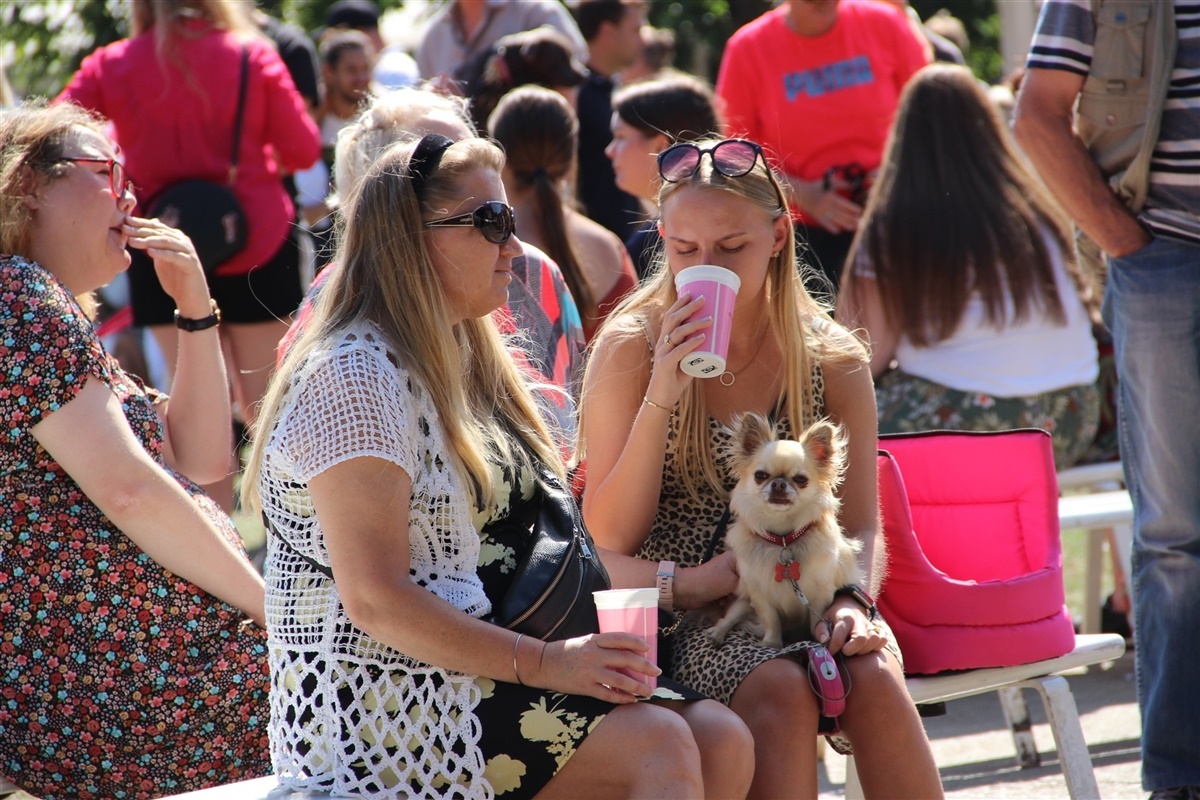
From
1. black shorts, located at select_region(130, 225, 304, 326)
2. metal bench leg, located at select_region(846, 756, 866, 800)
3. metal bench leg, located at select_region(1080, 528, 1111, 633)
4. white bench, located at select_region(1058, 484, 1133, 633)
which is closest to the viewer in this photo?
metal bench leg, located at select_region(846, 756, 866, 800)

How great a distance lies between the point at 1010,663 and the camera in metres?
2.96

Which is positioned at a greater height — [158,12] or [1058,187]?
[158,12]

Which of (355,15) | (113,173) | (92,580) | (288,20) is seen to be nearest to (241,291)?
(113,173)

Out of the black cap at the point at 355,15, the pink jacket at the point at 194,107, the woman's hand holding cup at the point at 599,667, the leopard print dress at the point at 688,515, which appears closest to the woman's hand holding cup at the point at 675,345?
the leopard print dress at the point at 688,515

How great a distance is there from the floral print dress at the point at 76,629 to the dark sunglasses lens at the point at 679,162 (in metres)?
1.31

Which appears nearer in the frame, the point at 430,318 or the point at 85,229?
the point at 430,318

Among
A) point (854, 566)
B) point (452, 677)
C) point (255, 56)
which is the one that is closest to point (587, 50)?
point (255, 56)

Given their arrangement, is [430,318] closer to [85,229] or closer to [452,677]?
[452,677]

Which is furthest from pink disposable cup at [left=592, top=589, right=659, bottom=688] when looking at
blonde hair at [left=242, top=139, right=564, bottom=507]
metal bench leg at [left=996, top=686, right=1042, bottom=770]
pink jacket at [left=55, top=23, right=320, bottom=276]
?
pink jacket at [left=55, top=23, right=320, bottom=276]

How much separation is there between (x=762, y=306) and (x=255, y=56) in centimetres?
294

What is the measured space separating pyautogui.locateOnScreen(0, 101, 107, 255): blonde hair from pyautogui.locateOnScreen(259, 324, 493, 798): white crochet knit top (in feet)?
3.54

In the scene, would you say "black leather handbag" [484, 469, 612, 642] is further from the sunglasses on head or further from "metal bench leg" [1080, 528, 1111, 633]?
"metal bench leg" [1080, 528, 1111, 633]

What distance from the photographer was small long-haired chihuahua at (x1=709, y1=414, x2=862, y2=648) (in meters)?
2.68

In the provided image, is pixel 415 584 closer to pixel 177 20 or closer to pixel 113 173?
pixel 113 173
